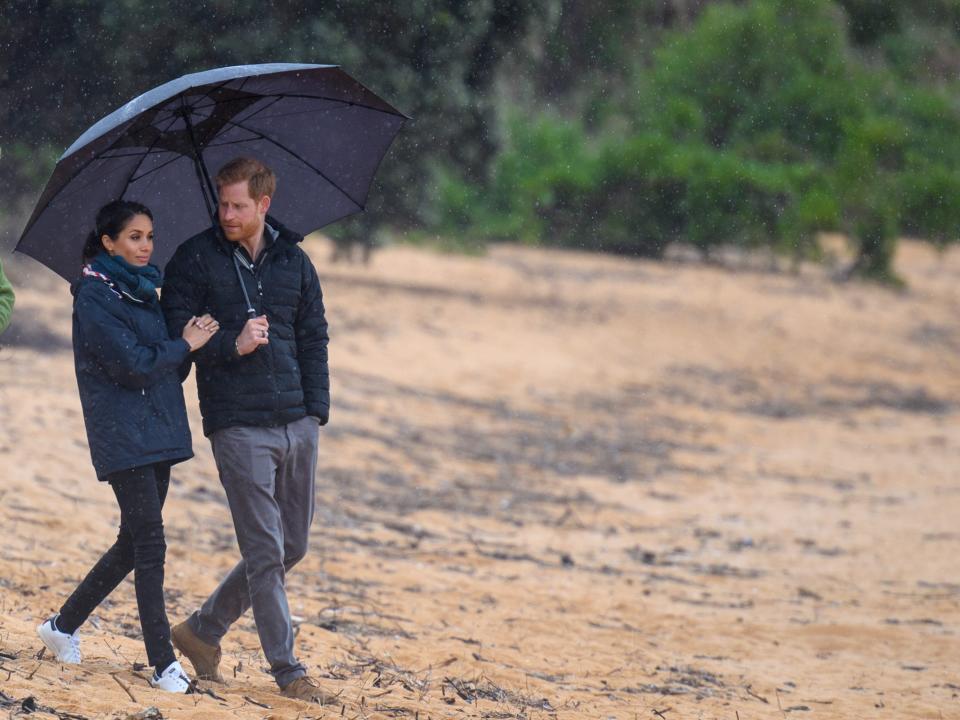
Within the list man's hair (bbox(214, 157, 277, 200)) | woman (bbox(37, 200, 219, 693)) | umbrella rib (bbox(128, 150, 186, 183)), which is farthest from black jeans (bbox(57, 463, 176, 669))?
umbrella rib (bbox(128, 150, 186, 183))

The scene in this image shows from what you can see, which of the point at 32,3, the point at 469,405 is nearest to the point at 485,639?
the point at 32,3

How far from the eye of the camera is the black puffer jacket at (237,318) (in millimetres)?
4402

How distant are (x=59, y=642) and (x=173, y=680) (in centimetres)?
49

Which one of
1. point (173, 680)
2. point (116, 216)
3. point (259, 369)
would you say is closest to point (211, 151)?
point (116, 216)

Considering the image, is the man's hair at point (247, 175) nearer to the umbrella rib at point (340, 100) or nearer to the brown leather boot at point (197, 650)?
the umbrella rib at point (340, 100)

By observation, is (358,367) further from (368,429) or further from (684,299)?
(684,299)

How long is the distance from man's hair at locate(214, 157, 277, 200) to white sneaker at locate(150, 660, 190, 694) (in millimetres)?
1546

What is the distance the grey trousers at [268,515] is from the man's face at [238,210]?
0.64 metres

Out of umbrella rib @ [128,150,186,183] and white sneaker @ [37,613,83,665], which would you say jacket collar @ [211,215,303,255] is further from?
white sneaker @ [37,613,83,665]

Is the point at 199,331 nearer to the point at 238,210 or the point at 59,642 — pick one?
the point at 238,210

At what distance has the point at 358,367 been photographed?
1584cm

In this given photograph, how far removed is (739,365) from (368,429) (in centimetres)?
926

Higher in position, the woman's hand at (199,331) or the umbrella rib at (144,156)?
the umbrella rib at (144,156)

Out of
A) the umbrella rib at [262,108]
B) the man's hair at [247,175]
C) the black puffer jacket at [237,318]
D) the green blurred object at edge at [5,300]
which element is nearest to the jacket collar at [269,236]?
the black puffer jacket at [237,318]
